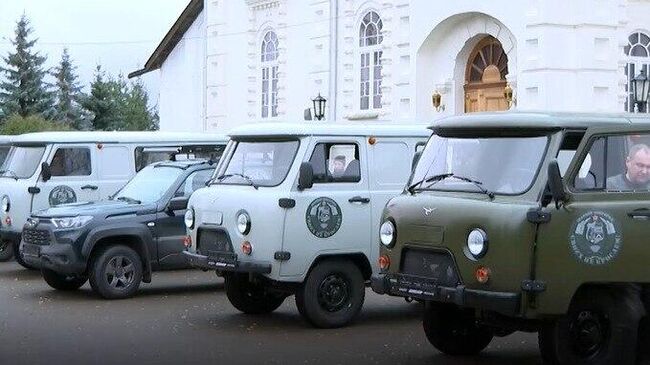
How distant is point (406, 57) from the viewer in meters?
29.1

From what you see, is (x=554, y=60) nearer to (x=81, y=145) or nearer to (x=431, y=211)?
(x=81, y=145)

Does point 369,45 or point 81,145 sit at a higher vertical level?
point 369,45

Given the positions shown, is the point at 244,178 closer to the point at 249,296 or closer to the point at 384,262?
the point at 249,296

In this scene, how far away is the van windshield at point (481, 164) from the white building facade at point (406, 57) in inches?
510

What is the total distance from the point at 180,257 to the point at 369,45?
1513 centimetres

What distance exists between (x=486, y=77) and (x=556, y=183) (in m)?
18.3

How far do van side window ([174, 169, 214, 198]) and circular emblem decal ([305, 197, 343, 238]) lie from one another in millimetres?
3738

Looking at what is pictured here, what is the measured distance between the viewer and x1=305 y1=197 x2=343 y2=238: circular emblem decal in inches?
543

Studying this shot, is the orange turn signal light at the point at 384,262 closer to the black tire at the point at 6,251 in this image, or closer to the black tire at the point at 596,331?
the black tire at the point at 596,331

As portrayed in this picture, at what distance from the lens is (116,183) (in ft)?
67.1

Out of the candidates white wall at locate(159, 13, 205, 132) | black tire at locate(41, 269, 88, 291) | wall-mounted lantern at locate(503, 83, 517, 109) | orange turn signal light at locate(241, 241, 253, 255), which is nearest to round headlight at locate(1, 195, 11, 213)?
black tire at locate(41, 269, 88, 291)

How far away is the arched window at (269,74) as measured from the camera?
35469 millimetres

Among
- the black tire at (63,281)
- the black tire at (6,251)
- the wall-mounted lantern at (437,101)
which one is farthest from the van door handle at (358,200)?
the wall-mounted lantern at (437,101)

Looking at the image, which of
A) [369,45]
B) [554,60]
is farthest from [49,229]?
[369,45]
